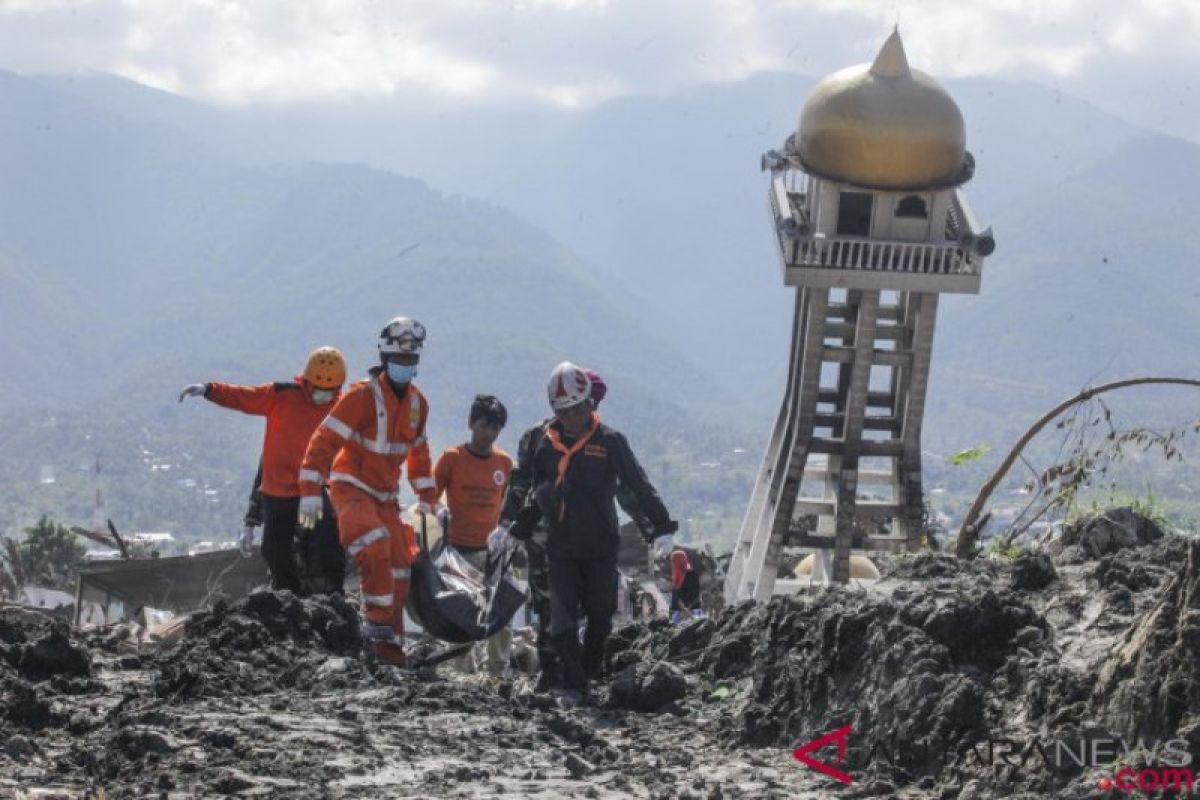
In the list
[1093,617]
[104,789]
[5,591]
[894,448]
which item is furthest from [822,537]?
[104,789]

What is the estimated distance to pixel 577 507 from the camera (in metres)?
11.9

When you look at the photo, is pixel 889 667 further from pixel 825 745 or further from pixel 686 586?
pixel 686 586

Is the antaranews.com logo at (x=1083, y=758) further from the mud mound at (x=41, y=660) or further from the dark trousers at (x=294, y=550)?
the dark trousers at (x=294, y=550)

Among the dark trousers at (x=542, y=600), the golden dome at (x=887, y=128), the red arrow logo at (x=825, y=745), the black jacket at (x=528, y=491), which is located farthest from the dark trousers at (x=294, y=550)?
the golden dome at (x=887, y=128)

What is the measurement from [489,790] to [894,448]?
24867 mm

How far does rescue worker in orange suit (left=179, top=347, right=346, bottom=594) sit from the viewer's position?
45.5 ft

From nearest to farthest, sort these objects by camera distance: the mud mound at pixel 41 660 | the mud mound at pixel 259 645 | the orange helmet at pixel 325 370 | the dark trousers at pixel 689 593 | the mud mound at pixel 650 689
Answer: the mud mound at pixel 41 660, the mud mound at pixel 259 645, the mud mound at pixel 650 689, the dark trousers at pixel 689 593, the orange helmet at pixel 325 370

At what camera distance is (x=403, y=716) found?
35.4 ft

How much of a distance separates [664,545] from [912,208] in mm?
19772

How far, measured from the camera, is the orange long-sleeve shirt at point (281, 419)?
13867 millimetres

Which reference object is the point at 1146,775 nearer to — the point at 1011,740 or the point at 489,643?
the point at 1011,740

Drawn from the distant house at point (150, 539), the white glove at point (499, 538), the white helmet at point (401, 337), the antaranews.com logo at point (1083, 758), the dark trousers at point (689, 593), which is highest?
the white helmet at point (401, 337)

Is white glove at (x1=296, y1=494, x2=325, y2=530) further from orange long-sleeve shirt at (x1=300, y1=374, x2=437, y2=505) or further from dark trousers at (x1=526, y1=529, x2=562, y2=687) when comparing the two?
dark trousers at (x1=526, y1=529, x2=562, y2=687)

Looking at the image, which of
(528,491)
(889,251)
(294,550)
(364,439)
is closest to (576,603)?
(528,491)
